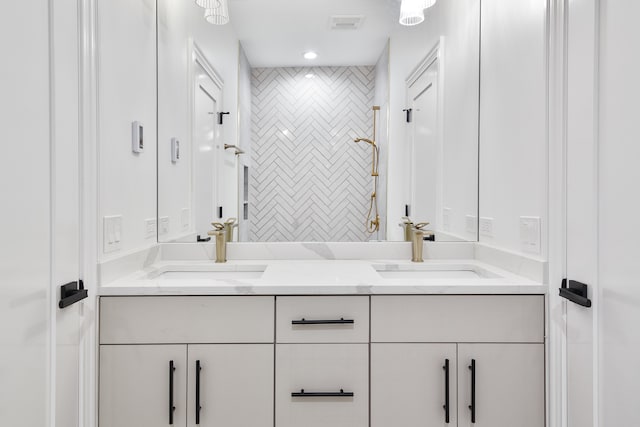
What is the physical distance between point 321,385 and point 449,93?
136 centimetres

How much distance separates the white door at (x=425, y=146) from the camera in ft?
6.02

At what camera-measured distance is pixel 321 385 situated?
1.31m

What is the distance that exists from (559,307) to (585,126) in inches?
22.0

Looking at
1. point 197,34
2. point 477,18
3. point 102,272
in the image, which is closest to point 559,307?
point 477,18

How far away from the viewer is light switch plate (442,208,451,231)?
6.11ft

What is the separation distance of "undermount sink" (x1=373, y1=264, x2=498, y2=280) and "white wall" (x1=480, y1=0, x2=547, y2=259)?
161mm

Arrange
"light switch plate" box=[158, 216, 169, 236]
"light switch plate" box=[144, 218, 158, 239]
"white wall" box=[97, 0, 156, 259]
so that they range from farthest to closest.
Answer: "light switch plate" box=[158, 216, 169, 236], "light switch plate" box=[144, 218, 158, 239], "white wall" box=[97, 0, 156, 259]

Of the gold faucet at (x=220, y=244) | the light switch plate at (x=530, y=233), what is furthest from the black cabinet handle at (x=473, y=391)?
the gold faucet at (x=220, y=244)

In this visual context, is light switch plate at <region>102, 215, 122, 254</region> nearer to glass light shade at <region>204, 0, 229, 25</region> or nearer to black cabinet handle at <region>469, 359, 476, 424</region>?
glass light shade at <region>204, 0, 229, 25</region>

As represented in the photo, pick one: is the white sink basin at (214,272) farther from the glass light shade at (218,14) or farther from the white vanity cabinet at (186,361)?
the glass light shade at (218,14)

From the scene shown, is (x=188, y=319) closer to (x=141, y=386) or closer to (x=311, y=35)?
(x=141, y=386)
